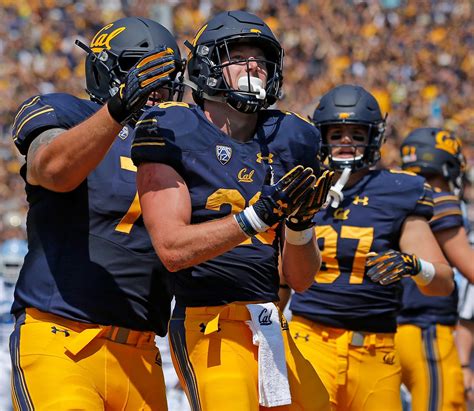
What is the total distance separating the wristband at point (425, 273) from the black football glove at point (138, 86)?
190 cm

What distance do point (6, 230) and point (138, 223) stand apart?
736cm

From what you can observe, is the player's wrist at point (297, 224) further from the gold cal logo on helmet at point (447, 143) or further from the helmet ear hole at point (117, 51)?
the gold cal logo on helmet at point (447, 143)

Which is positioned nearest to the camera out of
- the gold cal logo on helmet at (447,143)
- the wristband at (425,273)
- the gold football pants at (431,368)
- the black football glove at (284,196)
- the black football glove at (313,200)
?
the black football glove at (284,196)

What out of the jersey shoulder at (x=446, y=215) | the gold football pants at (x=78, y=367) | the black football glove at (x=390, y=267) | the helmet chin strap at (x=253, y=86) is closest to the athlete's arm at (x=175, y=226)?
the helmet chin strap at (x=253, y=86)

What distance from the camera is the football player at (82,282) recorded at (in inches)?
129

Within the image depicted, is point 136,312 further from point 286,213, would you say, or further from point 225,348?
point 286,213

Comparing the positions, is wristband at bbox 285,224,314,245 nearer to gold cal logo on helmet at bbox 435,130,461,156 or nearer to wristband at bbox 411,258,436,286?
wristband at bbox 411,258,436,286

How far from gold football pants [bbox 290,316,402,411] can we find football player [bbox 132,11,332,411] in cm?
121

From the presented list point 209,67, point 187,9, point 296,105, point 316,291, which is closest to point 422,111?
point 296,105

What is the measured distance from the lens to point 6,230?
34.8ft

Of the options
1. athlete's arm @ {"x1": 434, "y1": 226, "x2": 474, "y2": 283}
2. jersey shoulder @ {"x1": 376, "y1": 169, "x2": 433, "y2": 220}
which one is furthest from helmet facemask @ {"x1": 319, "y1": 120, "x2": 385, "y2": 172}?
athlete's arm @ {"x1": 434, "y1": 226, "x2": 474, "y2": 283}

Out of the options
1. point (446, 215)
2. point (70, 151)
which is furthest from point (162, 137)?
point (446, 215)

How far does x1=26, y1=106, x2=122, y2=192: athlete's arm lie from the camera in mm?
A: 3111

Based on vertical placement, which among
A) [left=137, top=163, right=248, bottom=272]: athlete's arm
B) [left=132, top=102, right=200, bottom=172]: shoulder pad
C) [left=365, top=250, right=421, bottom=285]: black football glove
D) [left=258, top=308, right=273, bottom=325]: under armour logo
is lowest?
[left=365, top=250, right=421, bottom=285]: black football glove
